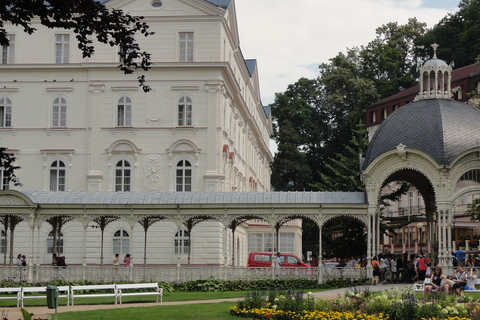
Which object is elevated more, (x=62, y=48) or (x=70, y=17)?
(x=62, y=48)

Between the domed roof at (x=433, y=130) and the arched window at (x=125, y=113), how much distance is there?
18.7 meters

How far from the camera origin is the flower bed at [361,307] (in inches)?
764

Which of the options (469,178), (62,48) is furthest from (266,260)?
(62,48)

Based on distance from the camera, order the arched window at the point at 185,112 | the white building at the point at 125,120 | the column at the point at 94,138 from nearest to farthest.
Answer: the white building at the point at 125,120, the column at the point at 94,138, the arched window at the point at 185,112

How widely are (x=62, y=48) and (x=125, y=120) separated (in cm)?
643

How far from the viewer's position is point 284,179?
3457 inches

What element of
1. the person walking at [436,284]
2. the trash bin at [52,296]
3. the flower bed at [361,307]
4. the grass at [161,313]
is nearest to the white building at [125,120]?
the person walking at [436,284]

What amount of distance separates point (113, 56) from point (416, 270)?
81.1 feet

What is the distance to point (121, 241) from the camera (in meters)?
49.0

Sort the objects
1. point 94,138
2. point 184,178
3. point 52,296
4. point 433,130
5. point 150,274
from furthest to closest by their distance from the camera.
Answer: point 94,138, point 184,178, point 150,274, point 433,130, point 52,296

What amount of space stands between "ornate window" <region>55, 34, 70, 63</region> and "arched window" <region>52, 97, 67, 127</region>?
2557 mm

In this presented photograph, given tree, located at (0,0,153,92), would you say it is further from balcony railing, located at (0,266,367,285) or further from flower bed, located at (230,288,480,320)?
balcony railing, located at (0,266,367,285)

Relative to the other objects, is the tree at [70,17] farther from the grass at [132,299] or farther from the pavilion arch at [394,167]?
the pavilion arch at [394,167]

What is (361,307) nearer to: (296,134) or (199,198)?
(199,198)
